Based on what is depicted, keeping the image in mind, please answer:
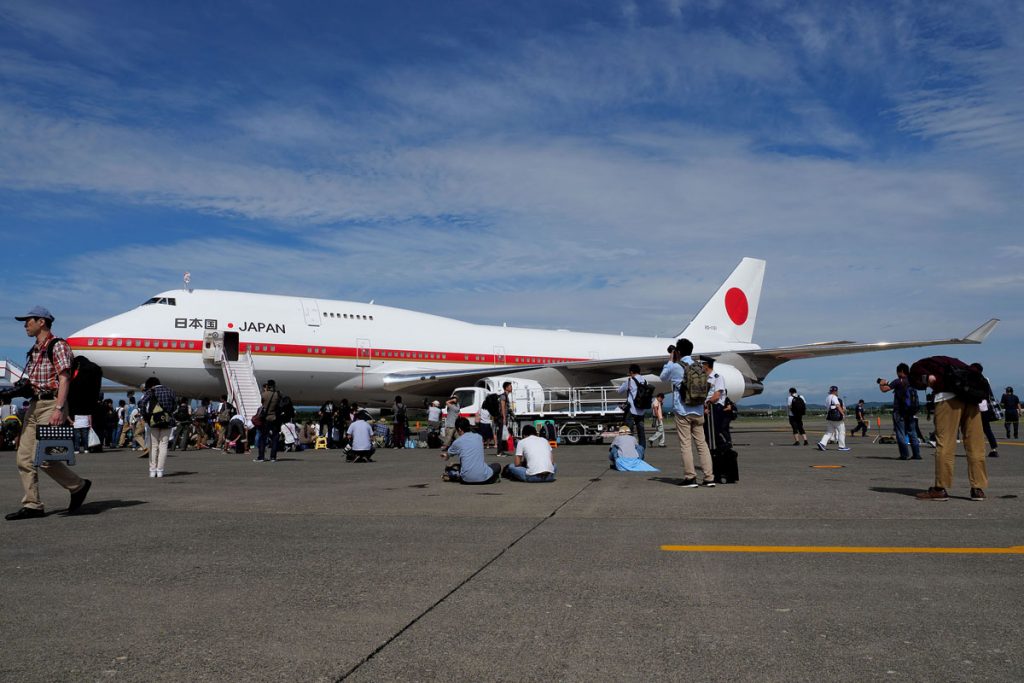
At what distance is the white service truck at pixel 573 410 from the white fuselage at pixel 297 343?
5760 millimetres

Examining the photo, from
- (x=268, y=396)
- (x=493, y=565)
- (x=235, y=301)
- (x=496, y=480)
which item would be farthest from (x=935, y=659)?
(x=235, y=301)

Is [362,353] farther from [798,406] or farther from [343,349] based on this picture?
[798,406]

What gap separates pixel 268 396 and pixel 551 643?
1436 centimetres

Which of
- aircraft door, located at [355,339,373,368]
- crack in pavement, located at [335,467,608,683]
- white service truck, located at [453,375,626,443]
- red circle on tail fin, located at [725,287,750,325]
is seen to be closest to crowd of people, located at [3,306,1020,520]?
white service truck, located at [453,375,626,443]

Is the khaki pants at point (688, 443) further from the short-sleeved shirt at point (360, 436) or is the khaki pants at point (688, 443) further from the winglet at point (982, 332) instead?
the winglet at point (982, 332)

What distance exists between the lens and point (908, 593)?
441 centimetres

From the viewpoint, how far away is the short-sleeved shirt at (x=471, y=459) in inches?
434

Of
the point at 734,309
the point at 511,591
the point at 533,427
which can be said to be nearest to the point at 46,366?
the point at 511,591

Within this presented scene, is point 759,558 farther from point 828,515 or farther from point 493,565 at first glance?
point 828,515

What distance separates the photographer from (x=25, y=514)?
7.54 metres

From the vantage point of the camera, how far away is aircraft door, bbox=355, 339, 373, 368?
26.9m

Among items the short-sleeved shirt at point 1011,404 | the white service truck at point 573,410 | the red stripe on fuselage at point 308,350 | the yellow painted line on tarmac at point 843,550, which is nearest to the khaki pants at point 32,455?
the yellow painted line on tarmac at point 843,550

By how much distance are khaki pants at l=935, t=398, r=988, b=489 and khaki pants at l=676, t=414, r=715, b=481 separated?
2.68 m

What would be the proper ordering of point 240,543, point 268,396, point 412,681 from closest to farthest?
point 412,681
point 240,543
point 268,396
